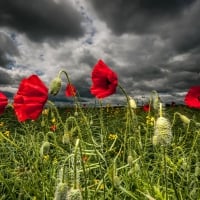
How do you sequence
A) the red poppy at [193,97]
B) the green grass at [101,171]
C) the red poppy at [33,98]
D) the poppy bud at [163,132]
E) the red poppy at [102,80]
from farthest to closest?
the red poppy at [193,97], the red poppy at [102,80], the red poppy at [33,98], the green grass at [101,171], the poppy bud at [163,132]

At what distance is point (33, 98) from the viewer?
79.0 inches

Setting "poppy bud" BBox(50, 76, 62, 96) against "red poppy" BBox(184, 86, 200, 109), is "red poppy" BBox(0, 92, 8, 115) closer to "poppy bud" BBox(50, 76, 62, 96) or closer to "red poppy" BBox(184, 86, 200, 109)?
"poppy bud" BBox(50, 76, 62, 96)

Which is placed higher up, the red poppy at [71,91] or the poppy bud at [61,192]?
the red poppy at [71,91]

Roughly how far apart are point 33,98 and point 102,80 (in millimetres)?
471

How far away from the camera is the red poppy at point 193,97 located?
261cm

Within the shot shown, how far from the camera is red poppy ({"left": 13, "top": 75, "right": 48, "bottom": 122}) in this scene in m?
1.99

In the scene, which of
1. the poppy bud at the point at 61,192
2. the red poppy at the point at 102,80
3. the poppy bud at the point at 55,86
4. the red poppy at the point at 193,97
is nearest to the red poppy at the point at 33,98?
the poppy bud at the point at 55,86

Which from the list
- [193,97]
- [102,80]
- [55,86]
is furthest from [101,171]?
[193,97]

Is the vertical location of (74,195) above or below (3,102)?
below

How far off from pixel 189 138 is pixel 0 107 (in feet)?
14.3

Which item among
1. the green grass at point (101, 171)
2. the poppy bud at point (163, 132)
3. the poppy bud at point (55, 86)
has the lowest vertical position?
the green grass at point (101, 171)

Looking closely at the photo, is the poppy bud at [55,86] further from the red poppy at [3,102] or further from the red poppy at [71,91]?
the red poppy at [3,102]

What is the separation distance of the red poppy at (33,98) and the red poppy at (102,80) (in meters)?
0.35

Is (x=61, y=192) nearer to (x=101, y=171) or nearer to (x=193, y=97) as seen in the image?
(x=101, y=171)
